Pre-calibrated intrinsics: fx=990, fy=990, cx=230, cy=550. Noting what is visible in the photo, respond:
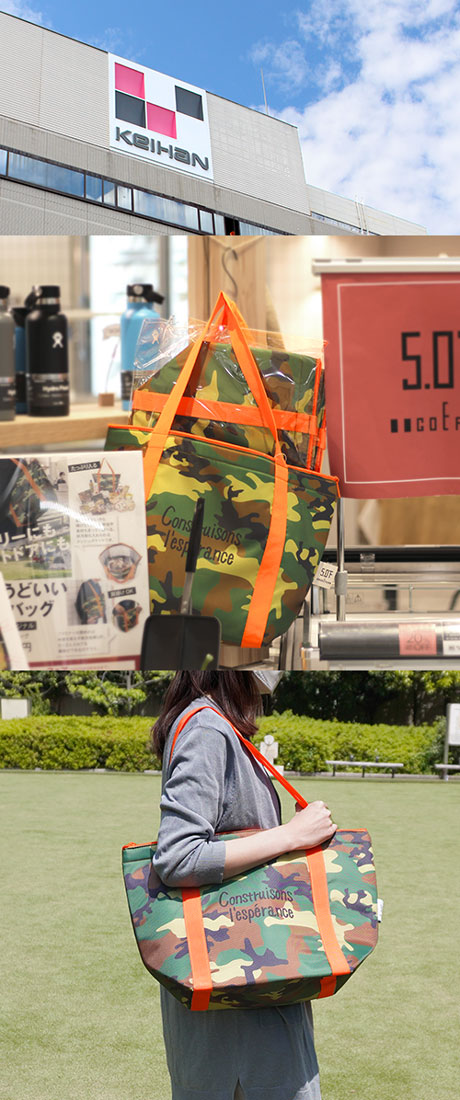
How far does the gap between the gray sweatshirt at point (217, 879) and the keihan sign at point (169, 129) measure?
1641cm

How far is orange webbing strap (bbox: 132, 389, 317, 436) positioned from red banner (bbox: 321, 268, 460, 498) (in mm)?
71

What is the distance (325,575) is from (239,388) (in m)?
0.29

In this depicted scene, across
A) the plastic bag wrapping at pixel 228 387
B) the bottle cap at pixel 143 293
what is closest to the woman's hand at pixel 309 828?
the plastic bag wrapping at pixel 228 387

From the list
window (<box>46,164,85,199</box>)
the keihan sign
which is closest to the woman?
the keihan sign

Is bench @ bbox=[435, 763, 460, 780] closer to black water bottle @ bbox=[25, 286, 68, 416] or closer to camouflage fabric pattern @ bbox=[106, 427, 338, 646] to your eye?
camouflage fabric pattern @ bbox=[106, 427, 338, 646]

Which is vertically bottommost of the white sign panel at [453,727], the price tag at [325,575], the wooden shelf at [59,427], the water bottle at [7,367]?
the white sign panel at [453,727]

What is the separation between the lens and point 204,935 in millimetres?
1488

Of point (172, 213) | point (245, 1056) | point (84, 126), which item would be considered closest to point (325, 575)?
point (245, 1056)

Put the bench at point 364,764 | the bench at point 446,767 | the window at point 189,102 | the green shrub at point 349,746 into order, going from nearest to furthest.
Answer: the bench at point 446,767 → the bench at point 364,764 → the green shrub at point 349,746 → the window at point 189,102

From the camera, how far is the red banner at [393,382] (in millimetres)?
1317

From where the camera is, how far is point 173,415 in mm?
1271

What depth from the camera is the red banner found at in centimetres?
132

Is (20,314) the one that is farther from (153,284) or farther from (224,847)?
(224,847)

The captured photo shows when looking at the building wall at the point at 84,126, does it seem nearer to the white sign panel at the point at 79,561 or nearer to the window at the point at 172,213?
the window at the point at 172,213
